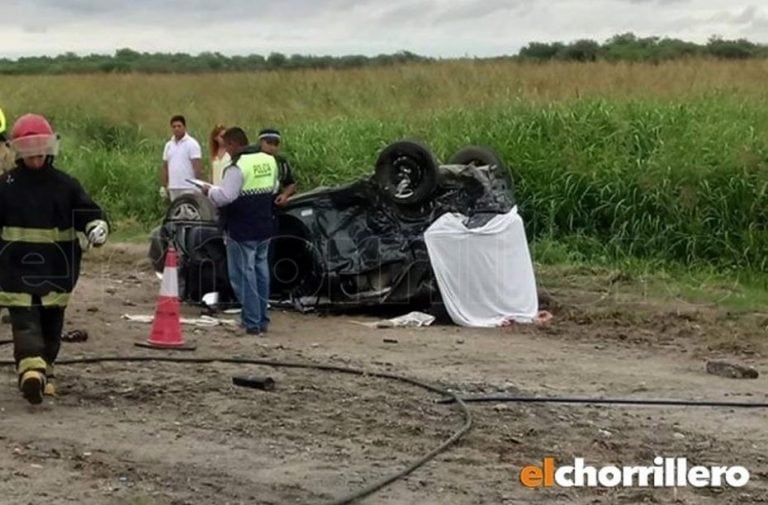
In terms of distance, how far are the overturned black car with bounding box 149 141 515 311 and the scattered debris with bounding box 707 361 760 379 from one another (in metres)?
2.76

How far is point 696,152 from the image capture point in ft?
47.8

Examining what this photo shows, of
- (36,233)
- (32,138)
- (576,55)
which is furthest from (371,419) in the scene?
(576,55)

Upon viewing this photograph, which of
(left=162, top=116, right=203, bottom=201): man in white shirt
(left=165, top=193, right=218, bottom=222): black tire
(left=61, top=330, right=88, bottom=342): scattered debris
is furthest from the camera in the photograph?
Result: (left=162, top=116, right=203, bottom=201): man in white shirt

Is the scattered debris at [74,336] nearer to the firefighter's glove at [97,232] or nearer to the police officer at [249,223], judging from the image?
the police officer at [249,223]

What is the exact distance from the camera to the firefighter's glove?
7547 millimetres

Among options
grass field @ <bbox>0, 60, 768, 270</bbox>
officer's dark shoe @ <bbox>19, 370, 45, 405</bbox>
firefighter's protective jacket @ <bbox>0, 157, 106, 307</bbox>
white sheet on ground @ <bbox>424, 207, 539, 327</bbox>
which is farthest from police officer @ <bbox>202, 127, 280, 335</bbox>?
grass field @ <bbox>0, 60, 768, 270</bbox>

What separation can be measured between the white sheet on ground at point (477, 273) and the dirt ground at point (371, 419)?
0.28 meters

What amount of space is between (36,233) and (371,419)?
2.32m

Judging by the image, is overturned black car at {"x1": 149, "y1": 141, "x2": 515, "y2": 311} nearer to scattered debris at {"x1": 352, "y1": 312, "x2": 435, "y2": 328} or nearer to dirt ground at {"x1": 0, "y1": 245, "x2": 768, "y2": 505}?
scattered debris at {"x1": 352, "y1": 312, "x2": 435, "y2": 328}

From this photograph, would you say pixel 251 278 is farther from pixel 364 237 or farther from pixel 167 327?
pixel 364 237

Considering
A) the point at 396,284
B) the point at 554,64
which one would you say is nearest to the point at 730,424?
the point at 396,284

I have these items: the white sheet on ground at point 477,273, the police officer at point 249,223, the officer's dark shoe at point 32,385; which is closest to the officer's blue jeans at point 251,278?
the police officer at point 249,223

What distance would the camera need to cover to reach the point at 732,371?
8.74m

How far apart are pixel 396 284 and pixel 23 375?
4.40 m
